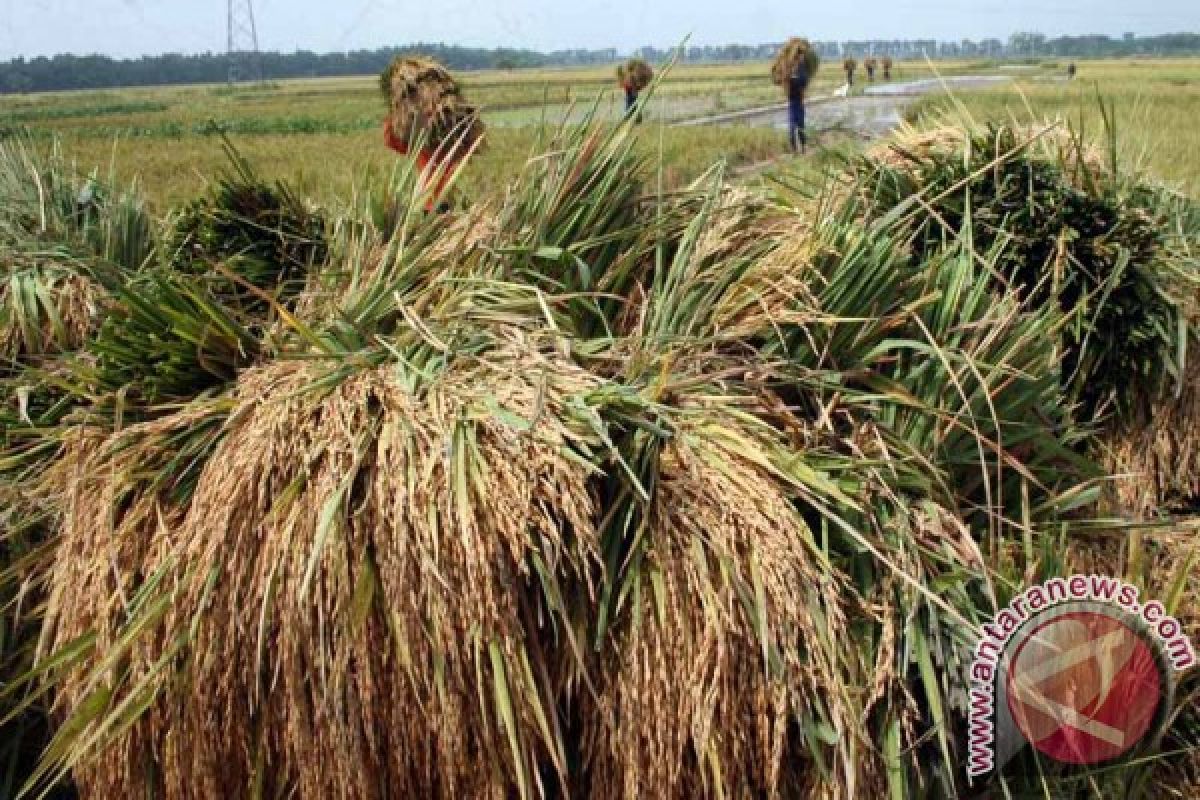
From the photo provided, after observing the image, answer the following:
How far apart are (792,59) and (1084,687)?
20.1 metres

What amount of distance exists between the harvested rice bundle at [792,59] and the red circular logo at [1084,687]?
19153mm

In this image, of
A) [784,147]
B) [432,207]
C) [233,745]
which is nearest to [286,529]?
[233,745]

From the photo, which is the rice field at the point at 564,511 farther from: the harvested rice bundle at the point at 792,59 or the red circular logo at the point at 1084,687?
the harvested rice bundle at the point at 792,59

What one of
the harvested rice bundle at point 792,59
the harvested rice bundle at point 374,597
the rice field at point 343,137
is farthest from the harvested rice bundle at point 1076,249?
the harvested rice bundle at point 792,59

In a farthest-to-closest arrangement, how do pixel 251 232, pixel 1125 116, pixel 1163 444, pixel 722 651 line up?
pixel 1125 116 < pixel 251 232 < pixel 1163 444 < pixel 722 651

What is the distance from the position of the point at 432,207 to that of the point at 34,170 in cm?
164

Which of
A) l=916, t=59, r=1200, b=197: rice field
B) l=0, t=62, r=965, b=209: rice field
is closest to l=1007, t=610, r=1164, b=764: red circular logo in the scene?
l=0, t=62, r=965, b=209: rice field

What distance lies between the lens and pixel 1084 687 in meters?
1.94

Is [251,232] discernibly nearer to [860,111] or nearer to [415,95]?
[415,95]

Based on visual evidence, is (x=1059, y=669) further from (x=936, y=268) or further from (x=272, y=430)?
(x=272, y=430)

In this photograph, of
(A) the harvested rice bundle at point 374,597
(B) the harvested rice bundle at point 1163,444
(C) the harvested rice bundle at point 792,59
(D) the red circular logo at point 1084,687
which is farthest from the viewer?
(C) the harvested rice bundle at point 792,59

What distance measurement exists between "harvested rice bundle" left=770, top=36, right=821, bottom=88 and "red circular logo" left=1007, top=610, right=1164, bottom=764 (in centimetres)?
1915

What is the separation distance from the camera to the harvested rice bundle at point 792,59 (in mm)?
20047

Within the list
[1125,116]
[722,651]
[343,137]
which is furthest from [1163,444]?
[343,137]
